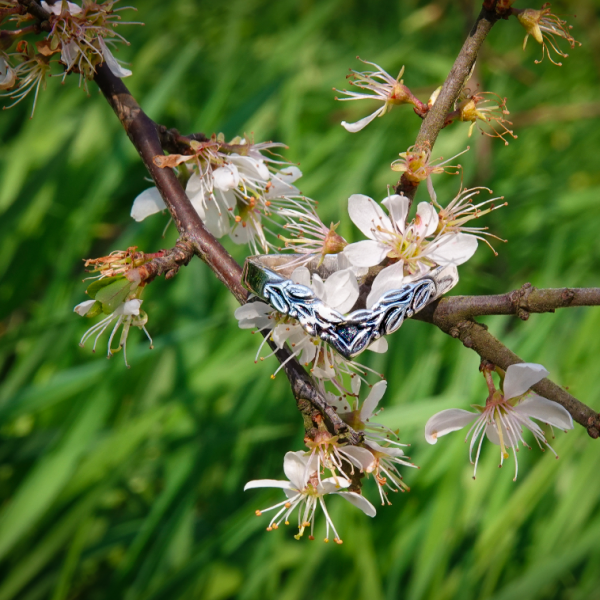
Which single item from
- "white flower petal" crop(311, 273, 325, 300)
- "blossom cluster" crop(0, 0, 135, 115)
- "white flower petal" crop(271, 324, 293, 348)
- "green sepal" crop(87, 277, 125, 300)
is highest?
"blossom cluster" crop(0, 0, 135, 115)

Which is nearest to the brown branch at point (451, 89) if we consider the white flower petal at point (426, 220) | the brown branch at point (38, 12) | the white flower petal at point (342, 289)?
the white flower petal at point (426, 220)

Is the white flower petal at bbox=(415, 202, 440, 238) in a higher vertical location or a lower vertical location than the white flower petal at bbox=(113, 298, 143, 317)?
lower

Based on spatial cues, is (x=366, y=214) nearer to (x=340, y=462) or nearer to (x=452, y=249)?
(x=452, y=249)

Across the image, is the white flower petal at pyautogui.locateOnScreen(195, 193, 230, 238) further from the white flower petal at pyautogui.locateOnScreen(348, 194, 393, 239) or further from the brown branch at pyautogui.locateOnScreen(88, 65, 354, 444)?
the white flower petal at pyautogui.locateOnScreen(348, 194, 393, 239)

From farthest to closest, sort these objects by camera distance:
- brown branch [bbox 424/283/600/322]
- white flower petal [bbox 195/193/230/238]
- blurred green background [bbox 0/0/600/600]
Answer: blurred green background [bbox 0/0/600/600] < white flower petal [bbox 195/193/230/238] < brown branch [bbox 424/283/600/322]

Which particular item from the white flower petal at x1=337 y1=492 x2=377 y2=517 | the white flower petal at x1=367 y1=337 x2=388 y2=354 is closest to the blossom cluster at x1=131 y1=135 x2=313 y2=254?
the white flower petal at x1=367 y1=337 x2=388 y2=354

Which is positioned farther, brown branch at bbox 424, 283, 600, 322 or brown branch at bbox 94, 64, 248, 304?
brown branch at bbox 94, 64, 248, 304

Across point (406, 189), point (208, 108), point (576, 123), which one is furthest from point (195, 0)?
point (406, 189)

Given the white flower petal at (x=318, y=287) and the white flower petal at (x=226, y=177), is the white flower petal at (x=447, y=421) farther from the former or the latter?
the white flower petal at (x=226, y=177)

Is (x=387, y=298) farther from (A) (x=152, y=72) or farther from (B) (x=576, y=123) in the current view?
(B) (x=576, y=123)
